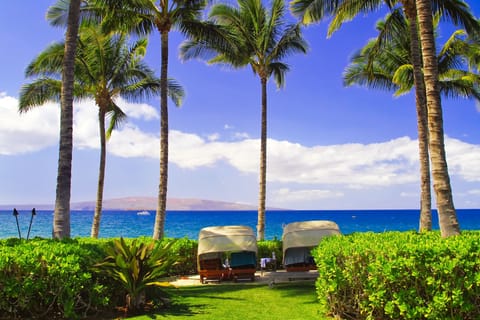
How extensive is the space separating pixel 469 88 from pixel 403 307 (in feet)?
64.3

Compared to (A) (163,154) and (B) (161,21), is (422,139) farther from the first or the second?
(B) (161,21)

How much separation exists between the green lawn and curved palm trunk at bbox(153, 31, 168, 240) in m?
3.32

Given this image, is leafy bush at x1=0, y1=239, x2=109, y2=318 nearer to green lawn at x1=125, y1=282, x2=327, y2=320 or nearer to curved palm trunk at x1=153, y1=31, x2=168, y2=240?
green lawn at x1=125, y1=282, x2=327, y2=320

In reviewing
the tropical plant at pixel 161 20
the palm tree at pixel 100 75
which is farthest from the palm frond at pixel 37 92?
the tropical plant at pixel 161 20

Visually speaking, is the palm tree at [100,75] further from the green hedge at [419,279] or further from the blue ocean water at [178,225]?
the blue ocean water at [178,225]

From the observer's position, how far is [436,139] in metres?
7.60

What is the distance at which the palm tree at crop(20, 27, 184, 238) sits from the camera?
1838 cm

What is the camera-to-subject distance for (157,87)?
69.6ft

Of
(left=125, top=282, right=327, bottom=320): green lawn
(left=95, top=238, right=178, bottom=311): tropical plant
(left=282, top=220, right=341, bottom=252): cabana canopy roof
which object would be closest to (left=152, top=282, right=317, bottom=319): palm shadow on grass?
(left=125, top=282, right=327, bottom=320): green lawn

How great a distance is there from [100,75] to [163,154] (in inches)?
280

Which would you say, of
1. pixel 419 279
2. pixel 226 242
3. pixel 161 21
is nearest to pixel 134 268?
pixel 419 279

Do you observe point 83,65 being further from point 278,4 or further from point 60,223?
point 60,223

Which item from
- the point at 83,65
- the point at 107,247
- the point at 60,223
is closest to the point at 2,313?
the point at 107,247

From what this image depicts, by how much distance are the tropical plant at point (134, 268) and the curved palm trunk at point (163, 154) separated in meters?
6.26
